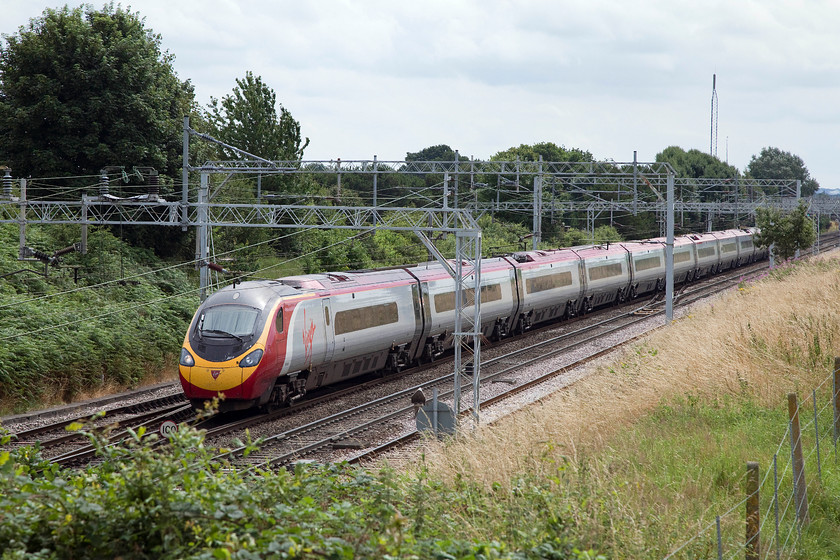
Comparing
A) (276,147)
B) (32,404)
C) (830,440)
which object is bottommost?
(32,404)

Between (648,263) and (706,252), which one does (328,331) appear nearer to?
(648,263)

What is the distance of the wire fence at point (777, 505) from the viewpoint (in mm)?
6547

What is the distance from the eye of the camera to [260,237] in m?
36.9

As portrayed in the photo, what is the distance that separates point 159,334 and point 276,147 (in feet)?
57.1

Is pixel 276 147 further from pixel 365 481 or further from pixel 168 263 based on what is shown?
pixel 365 481

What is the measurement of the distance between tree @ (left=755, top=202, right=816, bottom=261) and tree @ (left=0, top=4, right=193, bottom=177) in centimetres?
2970

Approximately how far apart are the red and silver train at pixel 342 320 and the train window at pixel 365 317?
0.9 inches

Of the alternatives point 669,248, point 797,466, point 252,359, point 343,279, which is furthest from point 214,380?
point 669,248

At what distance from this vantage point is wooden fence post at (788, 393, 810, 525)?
7.93 meters

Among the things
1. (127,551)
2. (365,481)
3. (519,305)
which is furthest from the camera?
(519,305)

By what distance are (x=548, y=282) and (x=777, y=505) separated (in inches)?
928

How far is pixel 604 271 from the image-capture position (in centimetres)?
3506

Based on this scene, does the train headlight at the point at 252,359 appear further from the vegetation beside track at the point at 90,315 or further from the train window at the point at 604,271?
the train window at the point at 604,271

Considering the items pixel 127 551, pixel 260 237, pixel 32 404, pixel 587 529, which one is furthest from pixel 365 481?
pixel 260 237
